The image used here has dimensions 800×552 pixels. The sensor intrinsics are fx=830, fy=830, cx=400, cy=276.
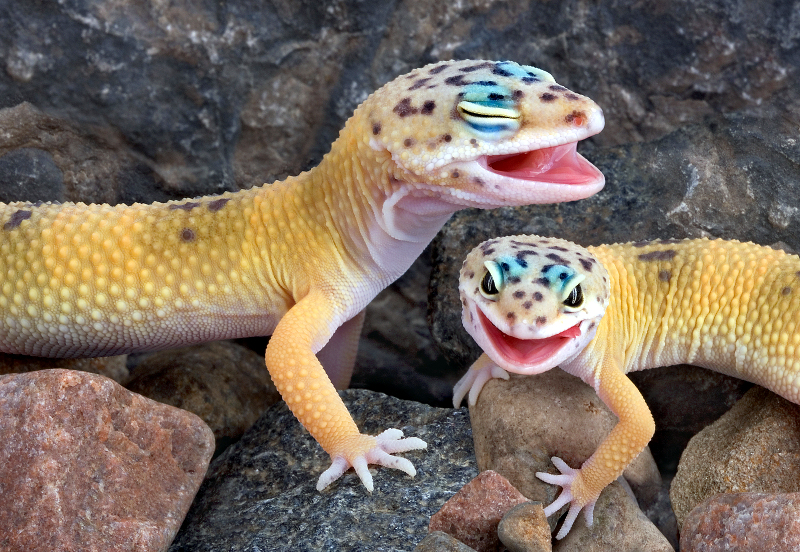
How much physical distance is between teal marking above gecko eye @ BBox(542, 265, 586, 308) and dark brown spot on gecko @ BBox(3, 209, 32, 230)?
1.83 metres

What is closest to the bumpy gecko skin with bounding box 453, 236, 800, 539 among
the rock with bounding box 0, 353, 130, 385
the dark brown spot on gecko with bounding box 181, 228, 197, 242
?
the dark brown spot on gecko with bounding box 181, 228, 197, 242

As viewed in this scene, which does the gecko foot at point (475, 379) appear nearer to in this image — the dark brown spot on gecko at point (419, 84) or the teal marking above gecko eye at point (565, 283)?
the teal marking above gecko eye at point (565, 283)

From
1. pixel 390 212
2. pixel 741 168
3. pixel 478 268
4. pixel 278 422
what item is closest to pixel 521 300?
pixel 478 268

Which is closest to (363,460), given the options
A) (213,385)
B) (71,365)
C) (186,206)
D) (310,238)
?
(310,238)

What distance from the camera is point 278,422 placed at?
2.94m

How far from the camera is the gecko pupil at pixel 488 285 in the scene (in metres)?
2.44

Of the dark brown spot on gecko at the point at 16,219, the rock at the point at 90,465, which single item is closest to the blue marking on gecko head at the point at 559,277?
the rock at the point at 90,465

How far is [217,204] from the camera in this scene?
3023 mm

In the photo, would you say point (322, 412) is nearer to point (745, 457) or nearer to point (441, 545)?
point (441, 545)

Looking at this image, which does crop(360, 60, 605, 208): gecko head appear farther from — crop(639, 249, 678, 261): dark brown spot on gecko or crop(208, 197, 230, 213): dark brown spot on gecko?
crop(208, 197, 230, 213): dark brown spot on gecko

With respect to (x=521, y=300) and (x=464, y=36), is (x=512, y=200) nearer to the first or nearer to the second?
(x=521, y=300)

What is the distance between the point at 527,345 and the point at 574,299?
208 millimetres

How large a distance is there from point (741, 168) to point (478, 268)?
141 centimetres

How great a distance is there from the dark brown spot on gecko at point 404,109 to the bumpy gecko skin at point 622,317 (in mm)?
492
